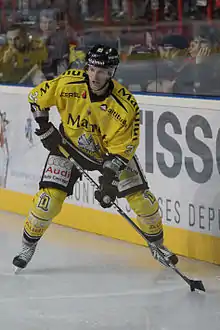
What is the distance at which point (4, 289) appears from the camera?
4.28 metres

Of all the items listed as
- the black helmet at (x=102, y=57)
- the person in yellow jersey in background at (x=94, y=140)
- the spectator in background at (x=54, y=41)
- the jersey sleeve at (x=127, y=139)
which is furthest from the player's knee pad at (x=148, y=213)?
the spectator in background at (x=54, y=41)

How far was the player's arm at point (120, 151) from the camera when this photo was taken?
4180mm

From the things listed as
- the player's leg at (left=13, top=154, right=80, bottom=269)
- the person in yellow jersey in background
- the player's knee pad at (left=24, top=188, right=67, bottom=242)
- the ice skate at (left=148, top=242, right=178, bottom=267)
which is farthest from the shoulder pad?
the ice skate at (left=148, top=242, right=178, bottom=267)

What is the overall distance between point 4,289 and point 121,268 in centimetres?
69

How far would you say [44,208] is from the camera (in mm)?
4426

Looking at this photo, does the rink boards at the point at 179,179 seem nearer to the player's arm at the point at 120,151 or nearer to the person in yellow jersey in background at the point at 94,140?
the person in yellow jersey in background at the point at 94,140

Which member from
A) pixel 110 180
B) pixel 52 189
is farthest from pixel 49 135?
pixel 110 180

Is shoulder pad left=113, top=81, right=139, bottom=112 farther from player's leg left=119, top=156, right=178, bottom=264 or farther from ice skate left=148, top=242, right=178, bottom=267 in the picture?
ice skate left=148, top=242, right=178, bottom=267

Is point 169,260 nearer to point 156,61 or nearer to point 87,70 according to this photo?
point 87,70

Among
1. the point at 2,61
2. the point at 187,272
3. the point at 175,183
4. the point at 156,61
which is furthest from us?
the point at 2,61

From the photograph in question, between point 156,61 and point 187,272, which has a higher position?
point 156,61

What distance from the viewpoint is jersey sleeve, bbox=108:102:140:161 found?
4.18 m

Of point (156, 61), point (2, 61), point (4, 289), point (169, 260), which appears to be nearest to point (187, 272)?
point (169, 260)

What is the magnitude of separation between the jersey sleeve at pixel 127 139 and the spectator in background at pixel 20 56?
6.94ft
